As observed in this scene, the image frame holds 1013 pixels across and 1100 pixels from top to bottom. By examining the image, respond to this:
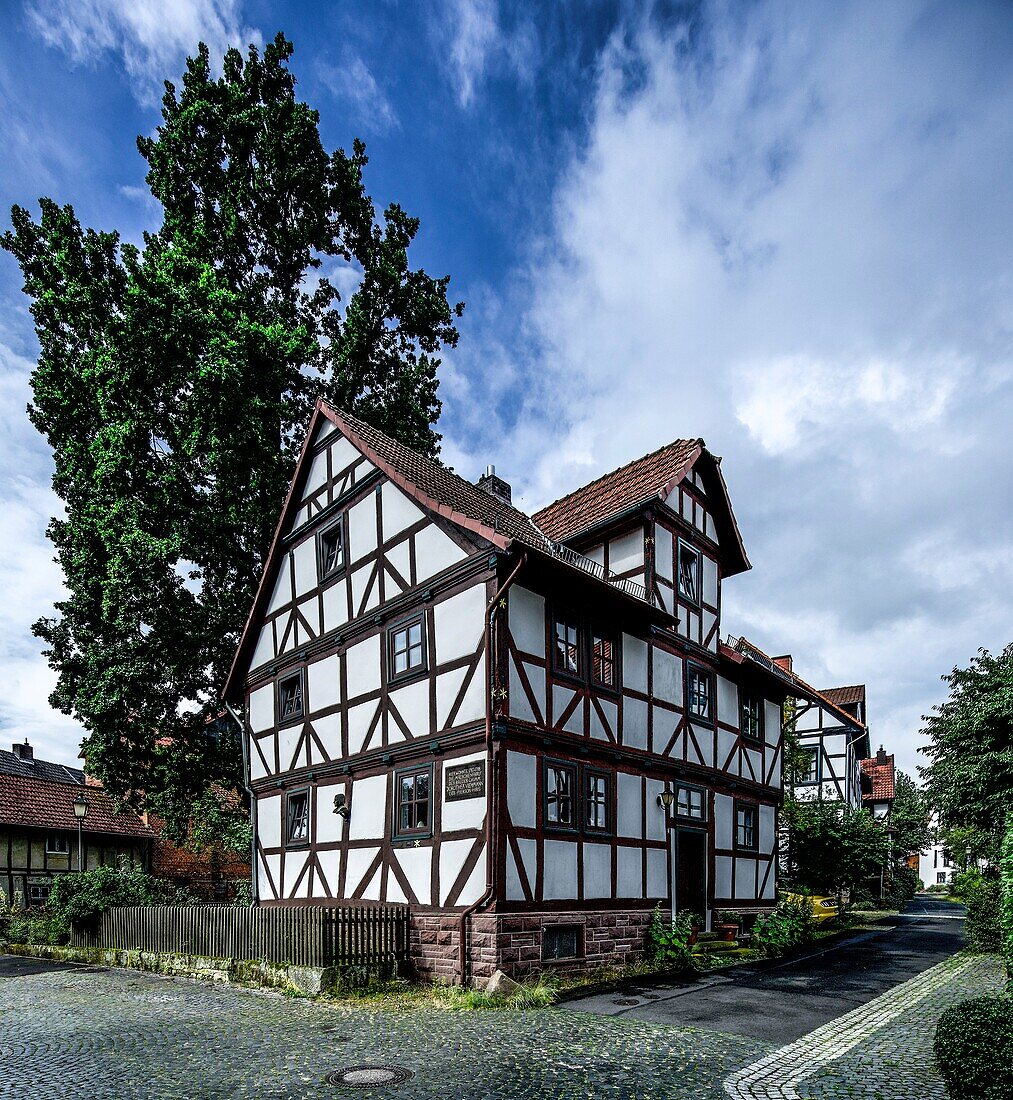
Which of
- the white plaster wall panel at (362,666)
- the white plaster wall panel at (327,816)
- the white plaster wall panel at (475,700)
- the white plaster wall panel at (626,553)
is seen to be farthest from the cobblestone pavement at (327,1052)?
the white plaster wall panel at (626,553)

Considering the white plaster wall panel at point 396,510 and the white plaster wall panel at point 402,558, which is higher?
the white plaster wall panel at point 396,510

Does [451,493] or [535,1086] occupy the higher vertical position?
[451,493]

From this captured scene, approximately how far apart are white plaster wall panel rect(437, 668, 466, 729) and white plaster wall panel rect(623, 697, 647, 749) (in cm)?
398

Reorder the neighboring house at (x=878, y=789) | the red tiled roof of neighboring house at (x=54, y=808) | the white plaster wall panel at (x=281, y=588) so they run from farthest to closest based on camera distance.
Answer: the neighboring house at (x=878, y=789) < the red tiled roof of neighboring house at (x=54, y=808) < the white plaster wall panel at (x=281, y=588)

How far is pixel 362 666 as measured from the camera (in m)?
18.2

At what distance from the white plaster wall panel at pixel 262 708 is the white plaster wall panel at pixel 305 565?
8.95ft

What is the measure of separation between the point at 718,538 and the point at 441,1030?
48.9ft

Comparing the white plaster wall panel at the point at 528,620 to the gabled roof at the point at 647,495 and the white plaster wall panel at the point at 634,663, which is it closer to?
the white plaster wall panel at the point at 634,663

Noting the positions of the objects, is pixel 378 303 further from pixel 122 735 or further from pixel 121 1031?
pixel 121 1031

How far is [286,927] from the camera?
47.7 feet

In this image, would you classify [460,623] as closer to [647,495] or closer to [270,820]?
[647,495]

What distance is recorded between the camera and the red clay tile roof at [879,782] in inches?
2069

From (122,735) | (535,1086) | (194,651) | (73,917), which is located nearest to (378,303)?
(194,651)

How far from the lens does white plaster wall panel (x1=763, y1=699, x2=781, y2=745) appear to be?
79.0ft
